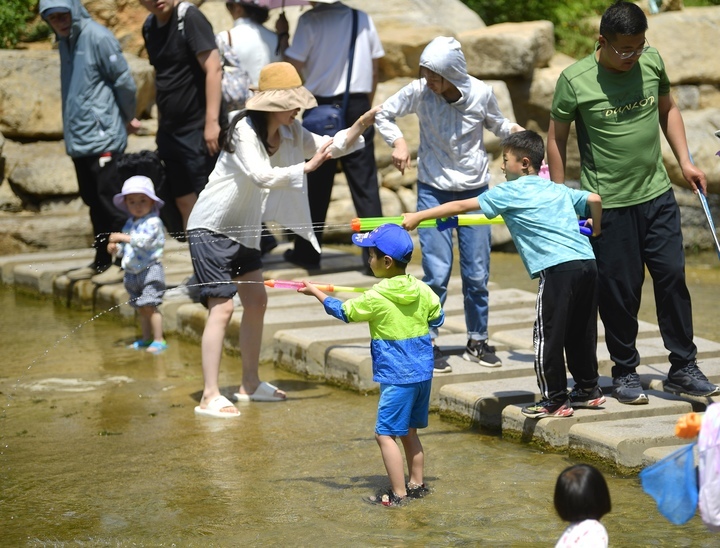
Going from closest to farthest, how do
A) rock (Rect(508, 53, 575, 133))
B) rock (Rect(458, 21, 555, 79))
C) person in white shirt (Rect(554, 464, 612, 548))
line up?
person in white shirt (Rect(554, 464, 612, 548)) → rock (Rect(458, 21, 555, 79)) → rock (Rect(508, 53, 575, 133))

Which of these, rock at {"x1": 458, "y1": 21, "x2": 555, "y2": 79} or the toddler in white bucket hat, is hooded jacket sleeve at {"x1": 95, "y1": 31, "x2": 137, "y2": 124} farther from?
rock at {"x1": 458, "y1": 21, "x2": 555, "y2": 79}

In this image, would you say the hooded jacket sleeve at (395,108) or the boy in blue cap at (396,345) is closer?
the boy in blue cap at (396,345)

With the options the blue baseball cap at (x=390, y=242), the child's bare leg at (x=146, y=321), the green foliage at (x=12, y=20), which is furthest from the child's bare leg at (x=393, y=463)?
the green foliage at (x=12, y=20)

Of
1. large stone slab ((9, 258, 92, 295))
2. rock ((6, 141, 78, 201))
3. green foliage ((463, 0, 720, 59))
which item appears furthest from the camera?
green foliage ((463, 0, 720, 59))

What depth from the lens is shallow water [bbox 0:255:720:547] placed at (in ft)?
14.8

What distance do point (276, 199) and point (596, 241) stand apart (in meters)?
1.71

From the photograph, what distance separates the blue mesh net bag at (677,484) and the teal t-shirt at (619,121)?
2561 millimetres

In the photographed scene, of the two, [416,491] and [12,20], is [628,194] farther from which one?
[12,20]

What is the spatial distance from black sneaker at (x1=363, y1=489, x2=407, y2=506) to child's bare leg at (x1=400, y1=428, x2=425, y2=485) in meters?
0.13

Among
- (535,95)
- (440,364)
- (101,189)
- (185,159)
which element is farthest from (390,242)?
(535,95)

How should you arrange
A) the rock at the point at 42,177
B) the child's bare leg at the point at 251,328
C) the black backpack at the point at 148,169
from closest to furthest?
the child's bare leg at the point at 251,328
the black backpack at the point at 148,169
the rock at the point at 42,177

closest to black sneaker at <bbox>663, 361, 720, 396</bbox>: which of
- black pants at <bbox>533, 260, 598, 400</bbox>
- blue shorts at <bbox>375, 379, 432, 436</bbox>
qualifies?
black pants at <bbox>533, 260, 598, 400</bbox>

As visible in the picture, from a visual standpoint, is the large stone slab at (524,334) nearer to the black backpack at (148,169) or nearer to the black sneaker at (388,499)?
the black sneaker at (388,499)

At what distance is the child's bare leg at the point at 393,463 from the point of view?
4773 millimetres
